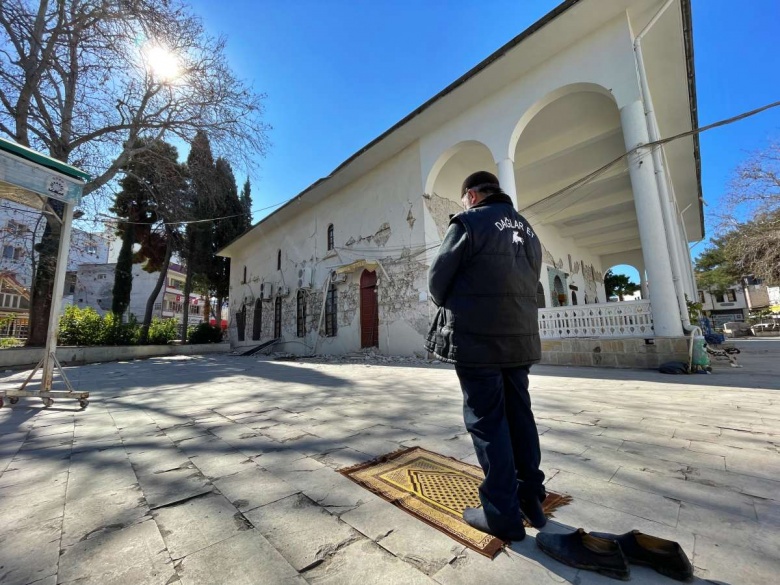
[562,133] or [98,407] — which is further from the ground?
[562,133]

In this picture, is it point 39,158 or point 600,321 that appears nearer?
point 39,158

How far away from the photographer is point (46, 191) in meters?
3.63

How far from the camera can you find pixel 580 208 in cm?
1360

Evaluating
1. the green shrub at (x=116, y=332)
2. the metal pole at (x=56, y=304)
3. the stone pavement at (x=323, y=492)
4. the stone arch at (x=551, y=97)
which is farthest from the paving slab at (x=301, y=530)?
the green shrub at (x=116, y=332)

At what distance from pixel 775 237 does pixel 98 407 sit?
21.8m

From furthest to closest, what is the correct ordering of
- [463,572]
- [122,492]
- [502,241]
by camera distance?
[122,492] < [502,241] < [463,572]

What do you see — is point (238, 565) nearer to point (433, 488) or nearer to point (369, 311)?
point (433, 488)

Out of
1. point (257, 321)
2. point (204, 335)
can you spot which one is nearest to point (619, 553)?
point (257, 321)

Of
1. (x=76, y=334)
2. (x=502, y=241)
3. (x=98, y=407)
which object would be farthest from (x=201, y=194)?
(x=502, y=241)

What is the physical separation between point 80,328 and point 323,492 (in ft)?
50.9

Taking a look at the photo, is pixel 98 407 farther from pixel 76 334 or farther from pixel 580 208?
pixel 580 208

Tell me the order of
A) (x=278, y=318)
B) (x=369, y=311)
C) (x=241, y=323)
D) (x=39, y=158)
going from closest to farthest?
1. (x=39, y=158)
2. (x=369, y=311)
3. (x=278, y=318)
4. (x=241, y=323)

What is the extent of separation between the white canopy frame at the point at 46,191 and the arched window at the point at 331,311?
9323 millimetres

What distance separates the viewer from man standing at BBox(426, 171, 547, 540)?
128 cm
